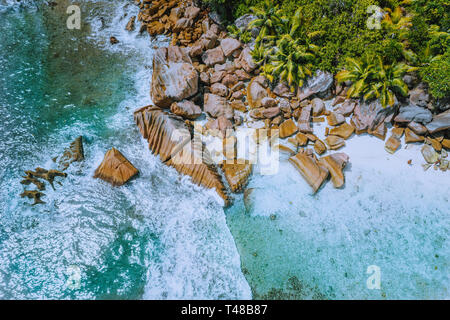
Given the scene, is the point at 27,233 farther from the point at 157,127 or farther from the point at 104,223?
the point at 157,127

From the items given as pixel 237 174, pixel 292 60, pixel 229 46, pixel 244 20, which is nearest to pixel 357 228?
pixel 237 174

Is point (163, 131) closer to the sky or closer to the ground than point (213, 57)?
closer to the ground

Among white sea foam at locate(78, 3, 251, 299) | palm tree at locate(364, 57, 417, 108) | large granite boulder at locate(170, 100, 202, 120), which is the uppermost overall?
palm tree at locate(364, 57, 417, 108)

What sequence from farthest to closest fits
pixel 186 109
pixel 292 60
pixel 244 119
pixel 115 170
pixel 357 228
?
pixel 244 119
pixel 186 109
pixel 292 60
pixel 115 170
pixel 357 228

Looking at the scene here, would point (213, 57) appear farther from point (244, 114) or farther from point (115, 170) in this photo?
point (115, 170)

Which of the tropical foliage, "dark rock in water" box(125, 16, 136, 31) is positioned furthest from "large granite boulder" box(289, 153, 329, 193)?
"dark rock in water" box(125, 16, 136, 31)

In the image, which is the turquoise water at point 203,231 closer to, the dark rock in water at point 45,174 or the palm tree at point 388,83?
the dark rock in water at point 45,174

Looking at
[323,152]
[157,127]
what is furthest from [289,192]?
[157,127]

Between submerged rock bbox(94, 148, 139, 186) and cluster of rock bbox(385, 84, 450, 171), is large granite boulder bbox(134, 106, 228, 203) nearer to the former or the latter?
submerged rock bbox(94, 148, 139, 186)
